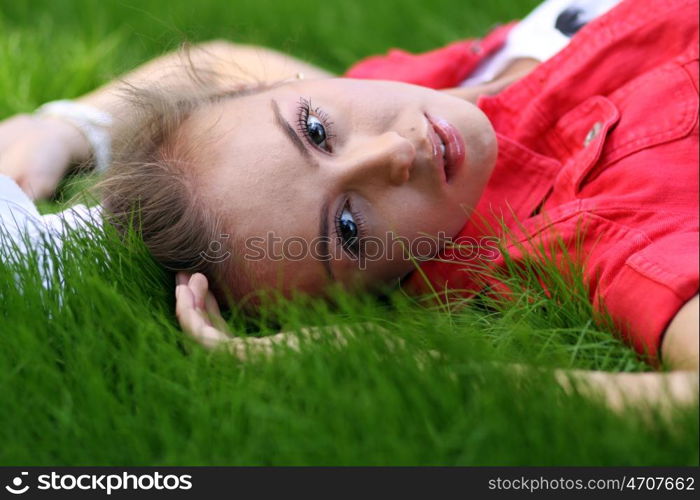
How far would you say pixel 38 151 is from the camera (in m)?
2.15

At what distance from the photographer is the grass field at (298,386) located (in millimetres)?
1073

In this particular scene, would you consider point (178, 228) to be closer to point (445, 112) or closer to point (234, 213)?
point (234, 213)

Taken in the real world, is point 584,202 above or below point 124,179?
above

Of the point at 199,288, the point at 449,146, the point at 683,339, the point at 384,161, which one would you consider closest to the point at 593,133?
the point at 449,146

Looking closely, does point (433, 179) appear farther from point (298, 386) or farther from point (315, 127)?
point (298, 386)

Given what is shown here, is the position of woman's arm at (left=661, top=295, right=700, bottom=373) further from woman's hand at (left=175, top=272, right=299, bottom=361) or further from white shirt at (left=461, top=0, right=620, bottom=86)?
white shirt at (left=461, top=0, right=620, bottom=86)

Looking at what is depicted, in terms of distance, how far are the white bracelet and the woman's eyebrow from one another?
0.75 metres

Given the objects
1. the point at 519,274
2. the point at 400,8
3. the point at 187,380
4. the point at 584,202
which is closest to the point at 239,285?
the point at 187,380

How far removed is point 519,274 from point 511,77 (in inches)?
35.3

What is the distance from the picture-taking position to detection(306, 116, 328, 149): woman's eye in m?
1.59

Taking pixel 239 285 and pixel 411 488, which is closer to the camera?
pixel 411 488

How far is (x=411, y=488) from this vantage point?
1080 mm

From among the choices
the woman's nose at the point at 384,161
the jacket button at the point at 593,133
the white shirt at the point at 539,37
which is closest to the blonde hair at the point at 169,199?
the woman's nose at the point at 384,161

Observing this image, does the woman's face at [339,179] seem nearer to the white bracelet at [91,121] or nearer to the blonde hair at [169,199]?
the blonde hair at [169,199]
